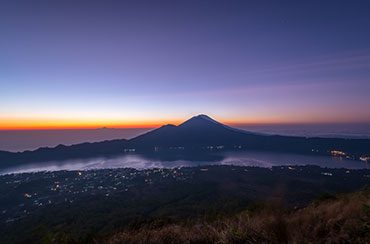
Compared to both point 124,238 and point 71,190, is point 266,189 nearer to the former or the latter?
point 124,238

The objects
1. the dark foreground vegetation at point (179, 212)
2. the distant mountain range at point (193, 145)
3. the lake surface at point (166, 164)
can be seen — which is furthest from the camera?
the distant mountain range at point (193, 145)

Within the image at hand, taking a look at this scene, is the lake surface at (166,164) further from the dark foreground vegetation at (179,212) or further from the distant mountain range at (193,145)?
the dark foreground vegetation at (179,212)

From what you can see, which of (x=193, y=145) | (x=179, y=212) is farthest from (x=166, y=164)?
(x=193, y=145)

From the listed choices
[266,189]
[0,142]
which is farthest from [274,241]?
[0,142]

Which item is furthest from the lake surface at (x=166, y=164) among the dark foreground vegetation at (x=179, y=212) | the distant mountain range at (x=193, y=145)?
the dark foreground vegetation at (x=179, y=212)

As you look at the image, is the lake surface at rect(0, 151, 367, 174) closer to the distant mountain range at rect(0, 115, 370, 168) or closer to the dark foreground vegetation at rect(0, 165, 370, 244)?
the distant mountain range at rect(0, 115, 370, 168)

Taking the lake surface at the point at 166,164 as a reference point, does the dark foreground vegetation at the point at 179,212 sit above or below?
above
